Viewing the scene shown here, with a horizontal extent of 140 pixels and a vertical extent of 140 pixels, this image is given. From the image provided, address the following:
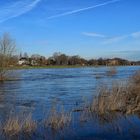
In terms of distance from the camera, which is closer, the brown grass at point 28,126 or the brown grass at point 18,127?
the brown grass at point 18,127

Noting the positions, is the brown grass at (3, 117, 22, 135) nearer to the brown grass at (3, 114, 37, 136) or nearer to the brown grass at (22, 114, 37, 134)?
the brown grass at (3, 114, 37, 136)

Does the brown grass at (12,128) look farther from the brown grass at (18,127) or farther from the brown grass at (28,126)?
the brown grass at (28,126)

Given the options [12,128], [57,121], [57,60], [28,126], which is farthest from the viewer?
[57,60]

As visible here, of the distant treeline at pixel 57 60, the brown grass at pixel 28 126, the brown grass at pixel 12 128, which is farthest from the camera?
the distant treeline at pixel 57 60

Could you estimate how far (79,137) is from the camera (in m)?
13.1

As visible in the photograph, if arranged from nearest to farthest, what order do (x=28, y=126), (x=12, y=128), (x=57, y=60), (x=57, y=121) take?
1. (x=12, y=128)
2. (x=28, y=126)
3. (x=57, y=121)
4. (x=57, y=60)

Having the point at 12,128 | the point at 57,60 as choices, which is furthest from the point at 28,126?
the point at 57,60

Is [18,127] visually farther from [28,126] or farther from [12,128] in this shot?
[28,126]

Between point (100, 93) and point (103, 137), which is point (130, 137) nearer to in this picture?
point (103, 137)

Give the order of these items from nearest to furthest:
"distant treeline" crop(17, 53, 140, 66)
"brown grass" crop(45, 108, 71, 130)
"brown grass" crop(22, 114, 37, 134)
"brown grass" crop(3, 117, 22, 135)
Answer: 1. "brown grass" crop(3, 117, 22, 135)
2. "brown grass" crop(22, 114, 37, 134)
3. "brown grass" crop(45, 108, 71, 130)
4. "distant treeline" crop(17, 53, 140, 66)

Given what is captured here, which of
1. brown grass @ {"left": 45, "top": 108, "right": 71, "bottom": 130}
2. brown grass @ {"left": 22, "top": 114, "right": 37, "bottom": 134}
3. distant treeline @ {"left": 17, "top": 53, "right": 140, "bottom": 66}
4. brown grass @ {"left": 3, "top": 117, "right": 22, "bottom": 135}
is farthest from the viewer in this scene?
distant treeline @ {"left": 17, "top": 53, "right": 140, "bottom": 66}

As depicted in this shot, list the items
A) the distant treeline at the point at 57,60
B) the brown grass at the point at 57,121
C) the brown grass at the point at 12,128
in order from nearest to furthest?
the brown grass at the point at 12,128 < the brown grass at the point at 57,121 < the distant treeline at the point at 57,60

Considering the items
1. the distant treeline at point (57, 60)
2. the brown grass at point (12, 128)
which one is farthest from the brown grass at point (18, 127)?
the distant treeline at point (57, 60)

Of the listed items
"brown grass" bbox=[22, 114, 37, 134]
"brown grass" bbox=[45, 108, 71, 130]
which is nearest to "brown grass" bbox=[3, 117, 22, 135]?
"brown grass" bbox=[22, 114, 37, 134]
